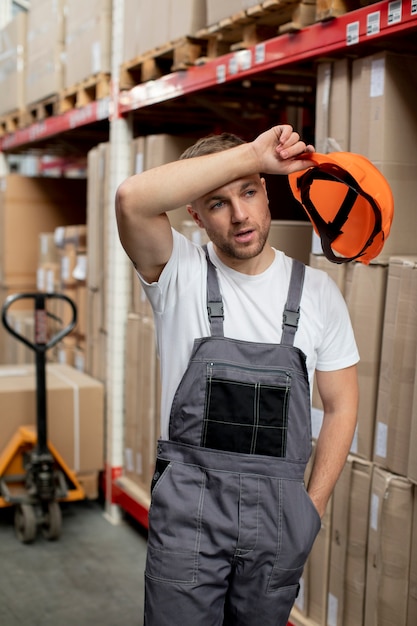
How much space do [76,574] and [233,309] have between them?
2844 mm

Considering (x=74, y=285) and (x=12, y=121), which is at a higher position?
(x=12, y=121)

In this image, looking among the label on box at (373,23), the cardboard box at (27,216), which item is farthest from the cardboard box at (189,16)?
the cardboard box at (27,216)

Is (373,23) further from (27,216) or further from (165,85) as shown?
(27,216)

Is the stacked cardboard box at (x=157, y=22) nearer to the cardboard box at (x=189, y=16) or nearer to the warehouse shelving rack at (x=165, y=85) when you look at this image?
the cardboard box at (x=189, y=16)

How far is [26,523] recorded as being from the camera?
16.1 ft

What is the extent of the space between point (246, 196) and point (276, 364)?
0.48 meters

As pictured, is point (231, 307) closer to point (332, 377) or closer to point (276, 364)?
point (276, 364)

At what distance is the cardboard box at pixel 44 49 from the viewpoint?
6.21 m

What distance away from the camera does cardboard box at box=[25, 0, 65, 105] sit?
6.21 metres

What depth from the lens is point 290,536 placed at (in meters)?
2.22

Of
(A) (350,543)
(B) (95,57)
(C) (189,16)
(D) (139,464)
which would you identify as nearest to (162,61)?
(C) (189,16)

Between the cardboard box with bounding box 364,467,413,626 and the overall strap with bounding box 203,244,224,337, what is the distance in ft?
3.95

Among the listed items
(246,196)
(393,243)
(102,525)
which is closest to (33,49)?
(102,525)

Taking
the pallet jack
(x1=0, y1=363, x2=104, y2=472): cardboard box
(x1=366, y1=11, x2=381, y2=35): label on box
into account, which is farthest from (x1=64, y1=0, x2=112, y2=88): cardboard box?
(x1=366, y1=11, x2=381, y2=35): label on box
